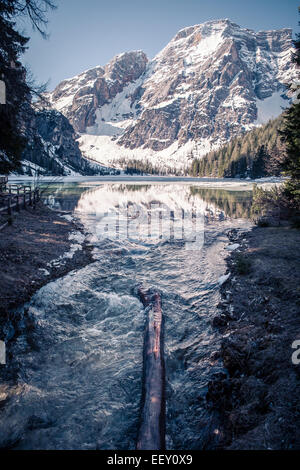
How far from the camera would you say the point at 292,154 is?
13.9m

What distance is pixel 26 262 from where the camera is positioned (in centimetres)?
923

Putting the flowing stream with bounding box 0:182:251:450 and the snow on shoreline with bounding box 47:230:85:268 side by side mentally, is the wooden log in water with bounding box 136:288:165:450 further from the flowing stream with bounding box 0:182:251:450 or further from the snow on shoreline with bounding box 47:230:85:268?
the snow on shoreline with bounding box 47:230:85:268

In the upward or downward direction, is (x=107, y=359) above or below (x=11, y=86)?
below

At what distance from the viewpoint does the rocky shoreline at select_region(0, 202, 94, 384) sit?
607cm

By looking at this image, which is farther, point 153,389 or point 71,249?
point 71,249

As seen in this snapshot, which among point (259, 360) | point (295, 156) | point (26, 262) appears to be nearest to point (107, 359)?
point (259, 360)

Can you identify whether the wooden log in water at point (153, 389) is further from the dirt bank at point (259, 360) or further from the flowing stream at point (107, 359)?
the dirt bank at point (259, 360)

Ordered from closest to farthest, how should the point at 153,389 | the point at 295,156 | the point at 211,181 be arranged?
1. the point at 153,389
2. the point at 295,156
3. the point at 211,181

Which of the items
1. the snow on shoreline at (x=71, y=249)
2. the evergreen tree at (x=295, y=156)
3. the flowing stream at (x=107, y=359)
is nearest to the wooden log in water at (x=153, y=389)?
the flowing stream at (x=107, y=359)

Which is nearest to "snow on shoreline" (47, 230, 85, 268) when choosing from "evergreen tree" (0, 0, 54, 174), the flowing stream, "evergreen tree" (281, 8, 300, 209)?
Answer: the flowing stream

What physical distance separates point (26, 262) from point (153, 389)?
725 centimetres

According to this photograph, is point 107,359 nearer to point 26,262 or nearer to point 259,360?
point 259,360

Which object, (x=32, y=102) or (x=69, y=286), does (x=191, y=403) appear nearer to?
(x=69, y=286)
